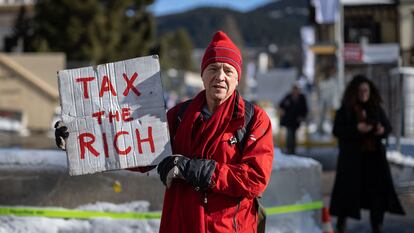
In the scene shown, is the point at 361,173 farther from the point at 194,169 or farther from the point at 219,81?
the point at 194,169

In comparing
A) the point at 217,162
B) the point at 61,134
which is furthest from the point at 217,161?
the point at 61,134

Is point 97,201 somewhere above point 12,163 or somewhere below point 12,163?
below

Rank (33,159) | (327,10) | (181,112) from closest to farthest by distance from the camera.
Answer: (181,112) < (33,159) < (327,10)

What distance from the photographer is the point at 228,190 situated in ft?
9.85

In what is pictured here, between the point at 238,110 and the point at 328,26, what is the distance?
37.0 m

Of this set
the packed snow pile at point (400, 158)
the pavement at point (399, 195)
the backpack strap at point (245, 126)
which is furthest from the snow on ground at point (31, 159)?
the packed snow pile at point (400, 158)

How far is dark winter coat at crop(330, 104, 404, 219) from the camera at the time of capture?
658 cm

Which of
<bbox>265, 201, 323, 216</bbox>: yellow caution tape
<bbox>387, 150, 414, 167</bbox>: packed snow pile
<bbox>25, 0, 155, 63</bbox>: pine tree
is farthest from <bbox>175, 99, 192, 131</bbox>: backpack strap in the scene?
<bbox>25, 0, 155, 63</bbox>: pine tree

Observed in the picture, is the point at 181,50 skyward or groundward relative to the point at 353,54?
skyward

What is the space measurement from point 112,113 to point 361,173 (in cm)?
385

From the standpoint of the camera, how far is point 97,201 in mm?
5676

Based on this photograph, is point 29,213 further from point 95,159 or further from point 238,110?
point 238,110

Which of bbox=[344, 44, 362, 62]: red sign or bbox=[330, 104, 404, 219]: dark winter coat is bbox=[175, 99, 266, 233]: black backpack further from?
bbox=[344, 44, 362, 62]: red sign

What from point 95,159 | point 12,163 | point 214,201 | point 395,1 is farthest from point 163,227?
point 395,1
